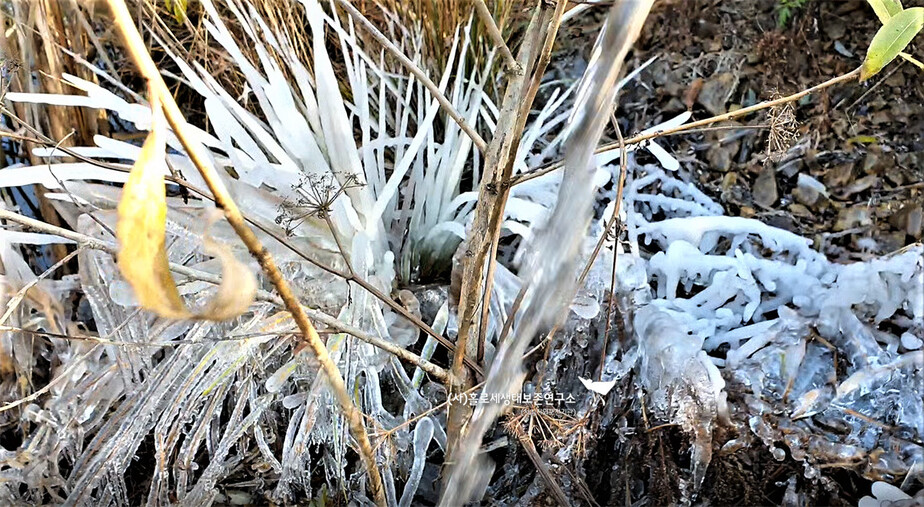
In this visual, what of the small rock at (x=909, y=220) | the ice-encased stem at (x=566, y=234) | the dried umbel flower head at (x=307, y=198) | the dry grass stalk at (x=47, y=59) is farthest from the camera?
the small rock at (x=909, y=220)

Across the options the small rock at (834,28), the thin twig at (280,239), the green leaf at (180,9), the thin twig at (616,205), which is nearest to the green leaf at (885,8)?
the thin twig at (616,205)

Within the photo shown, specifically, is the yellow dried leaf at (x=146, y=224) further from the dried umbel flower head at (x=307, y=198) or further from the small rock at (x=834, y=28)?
the small rock at (x=834, y=28)

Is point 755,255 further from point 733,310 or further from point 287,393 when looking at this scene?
point 287,393

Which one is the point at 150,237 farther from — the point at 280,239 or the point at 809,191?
the point at 809,191

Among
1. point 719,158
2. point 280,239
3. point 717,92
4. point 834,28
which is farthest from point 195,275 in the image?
point 834,28

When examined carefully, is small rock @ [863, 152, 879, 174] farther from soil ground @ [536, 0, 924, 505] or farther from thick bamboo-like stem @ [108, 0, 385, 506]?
thick bamboo-like stem @ [108, 0, 385, 506]
